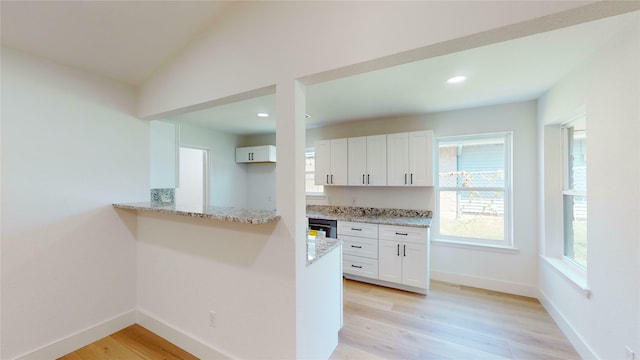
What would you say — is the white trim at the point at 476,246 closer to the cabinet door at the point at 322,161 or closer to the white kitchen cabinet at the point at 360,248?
the white kitchen cabinet at the point at 360,248

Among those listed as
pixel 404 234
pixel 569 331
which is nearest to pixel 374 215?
pixel 404 234

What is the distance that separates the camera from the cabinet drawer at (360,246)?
337 cm

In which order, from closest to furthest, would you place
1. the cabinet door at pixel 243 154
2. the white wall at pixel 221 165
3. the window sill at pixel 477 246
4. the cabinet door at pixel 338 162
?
the window sill at pixel 477 246 → the cabinet door at pixel 338 162 → the white wall at pixel 221 165 → the cabinet door at pixel 243 154

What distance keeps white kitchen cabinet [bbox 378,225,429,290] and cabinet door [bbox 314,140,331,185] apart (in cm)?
131

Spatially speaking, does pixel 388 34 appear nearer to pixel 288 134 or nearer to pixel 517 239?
pixel 288 134

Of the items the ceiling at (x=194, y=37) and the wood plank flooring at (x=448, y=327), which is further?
the wood plank flooring at (x=448, y=327)

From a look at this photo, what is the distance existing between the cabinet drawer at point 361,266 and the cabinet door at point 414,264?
0.39 metres

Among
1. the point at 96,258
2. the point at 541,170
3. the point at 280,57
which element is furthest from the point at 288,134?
the point at 541,170

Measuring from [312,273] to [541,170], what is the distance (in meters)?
2.95

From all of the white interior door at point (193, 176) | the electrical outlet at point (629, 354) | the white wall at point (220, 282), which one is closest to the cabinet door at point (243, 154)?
the white interior door at point (193, 176)

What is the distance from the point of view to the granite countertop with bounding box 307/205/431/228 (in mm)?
3326

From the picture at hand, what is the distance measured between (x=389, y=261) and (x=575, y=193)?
2.03 metres

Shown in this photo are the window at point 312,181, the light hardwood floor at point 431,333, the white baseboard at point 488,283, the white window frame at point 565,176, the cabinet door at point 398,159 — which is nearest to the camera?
the light hardwood floor at point 431,333

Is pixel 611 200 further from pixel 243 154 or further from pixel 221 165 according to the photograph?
pixel 221 165
